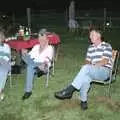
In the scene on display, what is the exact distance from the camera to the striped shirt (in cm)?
743

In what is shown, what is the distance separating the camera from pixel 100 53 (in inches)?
297

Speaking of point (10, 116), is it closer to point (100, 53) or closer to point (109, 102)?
point (109, 102)

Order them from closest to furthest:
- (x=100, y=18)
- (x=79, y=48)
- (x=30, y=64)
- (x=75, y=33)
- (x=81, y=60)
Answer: (x=30, y=64)
(x=81, y=60)
(x=79, y=48)
(x=75, y=33)
(x=100, y=18)

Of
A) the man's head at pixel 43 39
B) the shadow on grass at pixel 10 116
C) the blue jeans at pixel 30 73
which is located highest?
the man's head at pixel 43 39

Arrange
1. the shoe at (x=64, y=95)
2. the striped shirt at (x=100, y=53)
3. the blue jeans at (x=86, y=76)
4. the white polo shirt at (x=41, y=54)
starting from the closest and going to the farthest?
the blue jeans at (x=86, y=76), the shoe at (x=64, y=95), the striped shirt at (x=100, y=53), the white polo shirt at (x=41, y=54)

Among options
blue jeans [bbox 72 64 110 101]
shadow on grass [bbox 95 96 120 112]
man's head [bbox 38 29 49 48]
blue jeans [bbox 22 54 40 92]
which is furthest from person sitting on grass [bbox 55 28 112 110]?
man's head [bbox 38 29 49 48]

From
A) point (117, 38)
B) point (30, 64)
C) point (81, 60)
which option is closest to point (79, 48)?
point (81, 60)

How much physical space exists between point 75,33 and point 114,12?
561 cm

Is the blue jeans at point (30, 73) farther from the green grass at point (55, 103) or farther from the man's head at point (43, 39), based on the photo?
the man's head at point (43, 39)

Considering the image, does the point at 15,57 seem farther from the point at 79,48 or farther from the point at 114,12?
the point at 114,12

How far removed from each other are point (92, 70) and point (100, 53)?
1.49ft

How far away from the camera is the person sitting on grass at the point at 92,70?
23.4 feet

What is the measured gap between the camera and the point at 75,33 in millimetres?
16375

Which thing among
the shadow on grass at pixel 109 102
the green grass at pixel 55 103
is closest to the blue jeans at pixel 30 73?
the green grass at pixel 55 103
